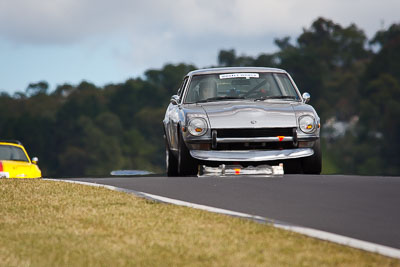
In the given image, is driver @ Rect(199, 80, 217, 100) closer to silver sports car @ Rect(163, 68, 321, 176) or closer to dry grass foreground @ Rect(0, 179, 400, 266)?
silver sports car @ Rect(163, 68, 321, 176)

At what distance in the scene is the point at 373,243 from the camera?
7.47 m

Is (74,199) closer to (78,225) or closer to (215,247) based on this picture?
(78,225)

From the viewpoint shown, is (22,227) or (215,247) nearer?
(215,247)

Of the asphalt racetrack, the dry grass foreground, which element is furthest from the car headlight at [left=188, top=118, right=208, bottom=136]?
the dry grass foreground

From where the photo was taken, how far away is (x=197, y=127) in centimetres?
1230

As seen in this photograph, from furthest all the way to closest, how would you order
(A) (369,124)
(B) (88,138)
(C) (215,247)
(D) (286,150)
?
1. (B) (88,138)
2. (A) (369,124)
3. (D) (286,150)
4. (C) (215,247)

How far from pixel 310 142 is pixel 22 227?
513 centimetres

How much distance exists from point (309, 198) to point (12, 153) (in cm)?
1132

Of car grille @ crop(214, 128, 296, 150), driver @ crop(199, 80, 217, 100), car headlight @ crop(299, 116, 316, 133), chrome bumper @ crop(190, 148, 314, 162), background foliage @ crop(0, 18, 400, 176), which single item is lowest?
background foliage @ crop(0, 18, 400, 176)

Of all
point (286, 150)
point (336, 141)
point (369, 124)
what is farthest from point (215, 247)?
point (336, 141)

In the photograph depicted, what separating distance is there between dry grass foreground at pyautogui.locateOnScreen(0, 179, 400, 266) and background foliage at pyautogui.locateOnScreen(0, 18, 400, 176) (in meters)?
75.6

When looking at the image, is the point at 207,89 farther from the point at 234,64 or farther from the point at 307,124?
the point at 234,64

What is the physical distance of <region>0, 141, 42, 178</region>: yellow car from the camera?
18906 millimetres

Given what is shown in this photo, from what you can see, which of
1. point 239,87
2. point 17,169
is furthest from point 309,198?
point 17,169
